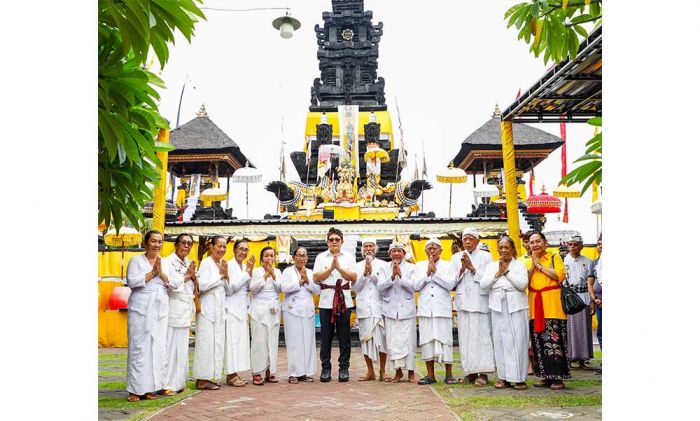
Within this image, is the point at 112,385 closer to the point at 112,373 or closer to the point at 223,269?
the point at 112,373

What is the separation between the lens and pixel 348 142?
80.6 ft

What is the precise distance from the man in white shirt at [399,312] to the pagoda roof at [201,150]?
1697 centimetres

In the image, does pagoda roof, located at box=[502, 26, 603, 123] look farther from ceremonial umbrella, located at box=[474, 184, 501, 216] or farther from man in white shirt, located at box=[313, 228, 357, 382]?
ceremonial umbrella, located at box=[474, 184, 501, 216]

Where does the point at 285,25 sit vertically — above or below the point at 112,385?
above

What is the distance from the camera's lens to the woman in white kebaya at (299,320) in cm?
704

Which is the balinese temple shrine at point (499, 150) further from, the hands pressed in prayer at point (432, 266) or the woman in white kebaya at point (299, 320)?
the woman in white kebaya at point (299, 320)

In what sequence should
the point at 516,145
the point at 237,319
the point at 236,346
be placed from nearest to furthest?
the point at 236,346, the point at 237,319, the point at 516,145

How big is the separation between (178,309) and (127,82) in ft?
11.0

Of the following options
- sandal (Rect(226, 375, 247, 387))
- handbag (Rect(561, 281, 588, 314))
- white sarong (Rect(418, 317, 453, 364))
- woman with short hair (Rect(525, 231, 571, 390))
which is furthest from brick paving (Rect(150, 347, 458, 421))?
handbag (Rect(561, 281, 588, 314))

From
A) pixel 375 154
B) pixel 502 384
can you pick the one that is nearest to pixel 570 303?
pixel 502 384

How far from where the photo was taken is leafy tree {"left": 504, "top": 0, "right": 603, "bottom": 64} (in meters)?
3.88

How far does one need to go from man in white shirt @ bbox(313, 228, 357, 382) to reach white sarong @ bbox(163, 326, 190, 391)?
1.55 metres
